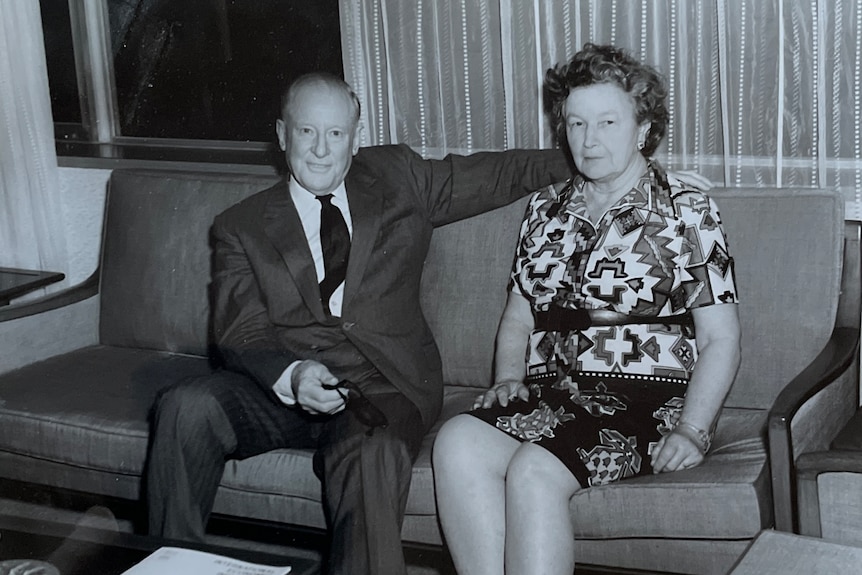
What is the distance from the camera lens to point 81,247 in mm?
3295

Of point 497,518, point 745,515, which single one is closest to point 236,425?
point 497,518

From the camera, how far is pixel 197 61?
3.03 m

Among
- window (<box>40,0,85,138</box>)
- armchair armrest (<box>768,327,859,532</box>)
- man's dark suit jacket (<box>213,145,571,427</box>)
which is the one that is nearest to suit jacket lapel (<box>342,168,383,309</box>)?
man's dark suit jacket (<box>213,145,571,427</box>)

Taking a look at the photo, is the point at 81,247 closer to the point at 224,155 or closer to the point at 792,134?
the point at 224,155

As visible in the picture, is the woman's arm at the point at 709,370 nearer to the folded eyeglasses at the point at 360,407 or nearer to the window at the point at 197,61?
the folded eyeglasses at the point at 360,407

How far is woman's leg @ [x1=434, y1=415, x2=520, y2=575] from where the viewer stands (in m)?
1.82

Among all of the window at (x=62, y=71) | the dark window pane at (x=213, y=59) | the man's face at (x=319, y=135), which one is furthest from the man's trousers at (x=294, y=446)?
the window at (x=62, y=71)

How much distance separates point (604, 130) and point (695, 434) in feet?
2.03

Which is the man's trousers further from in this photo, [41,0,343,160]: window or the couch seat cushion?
[41,0,343,160]: window

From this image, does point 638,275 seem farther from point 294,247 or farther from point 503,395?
point 294,247

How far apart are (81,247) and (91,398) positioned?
0.99m

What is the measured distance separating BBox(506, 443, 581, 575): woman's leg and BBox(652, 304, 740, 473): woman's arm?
0.20 metres

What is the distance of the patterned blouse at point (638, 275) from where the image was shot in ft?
6.41

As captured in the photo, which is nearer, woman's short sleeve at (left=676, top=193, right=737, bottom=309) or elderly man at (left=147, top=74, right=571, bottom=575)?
woman's short sleeve at (left=676, top=193, right=737, bottom=309)
